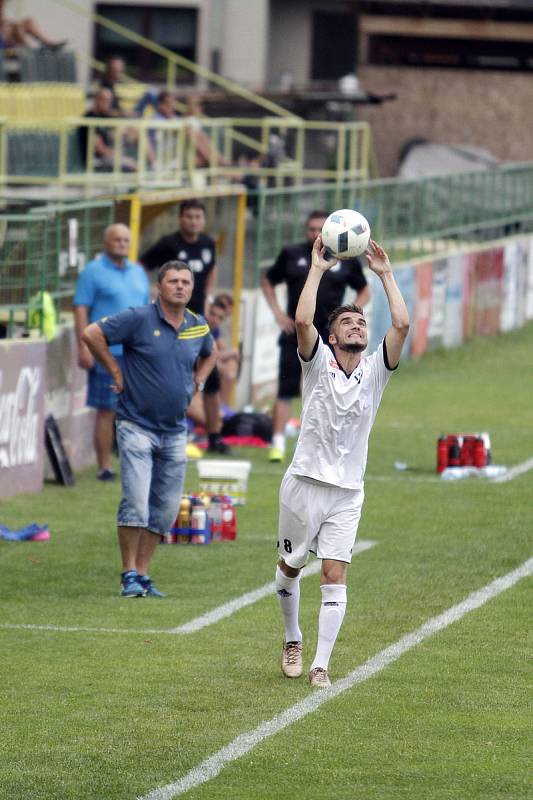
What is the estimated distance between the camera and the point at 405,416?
19.6 metres

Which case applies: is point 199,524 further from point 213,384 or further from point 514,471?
point 514,471

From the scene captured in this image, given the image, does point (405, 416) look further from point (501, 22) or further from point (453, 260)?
point (501, 22)

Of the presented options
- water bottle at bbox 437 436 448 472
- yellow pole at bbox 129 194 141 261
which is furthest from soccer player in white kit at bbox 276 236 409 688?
yellow pole at bbox 129 194 141 261

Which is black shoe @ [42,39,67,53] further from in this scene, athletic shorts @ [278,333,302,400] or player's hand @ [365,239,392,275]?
player's hand @ [365,239,392,275]

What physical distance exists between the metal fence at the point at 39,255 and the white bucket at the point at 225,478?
2.01 meters

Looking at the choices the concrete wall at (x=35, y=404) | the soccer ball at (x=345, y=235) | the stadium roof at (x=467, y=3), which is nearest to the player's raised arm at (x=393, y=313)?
the soccer ball at (x=345, y=235)

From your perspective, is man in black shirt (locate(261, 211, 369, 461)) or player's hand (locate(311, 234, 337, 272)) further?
man in black shirt (locate(261, 211, 369, 461))

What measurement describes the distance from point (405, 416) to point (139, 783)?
41.6ft

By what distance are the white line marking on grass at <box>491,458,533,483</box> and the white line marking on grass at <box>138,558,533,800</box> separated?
11.3 feet

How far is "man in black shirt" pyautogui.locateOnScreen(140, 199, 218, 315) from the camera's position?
1598 cm

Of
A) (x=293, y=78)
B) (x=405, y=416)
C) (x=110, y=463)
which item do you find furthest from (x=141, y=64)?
(x=110, y=463)

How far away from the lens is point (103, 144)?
958 inches

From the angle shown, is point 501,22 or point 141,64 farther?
point 141,64

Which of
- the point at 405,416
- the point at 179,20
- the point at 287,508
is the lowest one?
the point at 405,416
